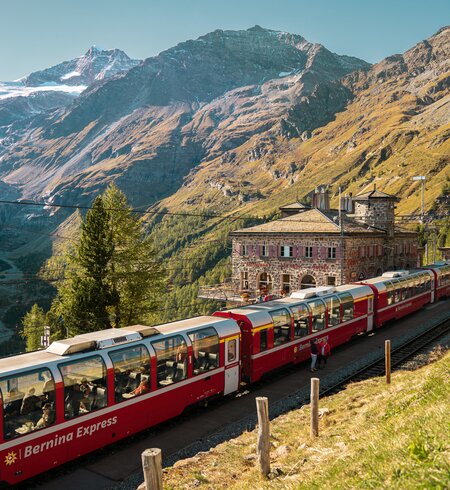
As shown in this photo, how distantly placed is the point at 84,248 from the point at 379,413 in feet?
85.6

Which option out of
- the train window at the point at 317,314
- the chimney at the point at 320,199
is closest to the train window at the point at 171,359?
the train window at the point at 317,314

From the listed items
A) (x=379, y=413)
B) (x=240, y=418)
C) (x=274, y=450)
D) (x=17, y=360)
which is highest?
(x=17, y=360)

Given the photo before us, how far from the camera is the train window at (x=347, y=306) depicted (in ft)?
97.9

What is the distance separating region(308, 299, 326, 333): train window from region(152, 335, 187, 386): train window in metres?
10.4

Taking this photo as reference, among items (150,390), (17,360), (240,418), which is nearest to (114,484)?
(150,390)

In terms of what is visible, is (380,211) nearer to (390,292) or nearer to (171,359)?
(390,292)

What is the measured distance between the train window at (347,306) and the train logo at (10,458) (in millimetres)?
21089

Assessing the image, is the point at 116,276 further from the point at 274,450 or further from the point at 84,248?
the point at 274,450

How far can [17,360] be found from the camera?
46.9 feet

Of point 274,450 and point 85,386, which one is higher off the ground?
point 85,386

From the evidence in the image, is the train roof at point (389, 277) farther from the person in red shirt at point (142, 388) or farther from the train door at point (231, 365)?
the person in red shirt at point (142, 388)

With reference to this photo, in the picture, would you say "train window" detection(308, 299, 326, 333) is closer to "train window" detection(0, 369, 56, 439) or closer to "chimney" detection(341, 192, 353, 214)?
"train window" detection(0, 369, 56, 439)

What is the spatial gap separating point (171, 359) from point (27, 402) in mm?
5596

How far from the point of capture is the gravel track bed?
1513 centimetres
